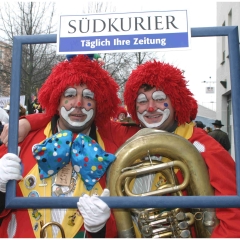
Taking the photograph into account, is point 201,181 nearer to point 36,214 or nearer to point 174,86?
point 174,86

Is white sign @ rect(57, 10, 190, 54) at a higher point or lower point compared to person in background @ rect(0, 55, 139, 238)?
higher

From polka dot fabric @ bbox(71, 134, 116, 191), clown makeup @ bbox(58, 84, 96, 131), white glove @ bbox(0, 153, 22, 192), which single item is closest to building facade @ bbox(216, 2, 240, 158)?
clown makeup @ bbox(58, 84, 96, 131)

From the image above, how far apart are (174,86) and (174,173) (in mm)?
658

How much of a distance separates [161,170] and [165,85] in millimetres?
663

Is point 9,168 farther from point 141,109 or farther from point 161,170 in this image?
point 141,109

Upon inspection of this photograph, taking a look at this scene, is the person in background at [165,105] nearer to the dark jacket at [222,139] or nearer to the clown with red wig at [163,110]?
the clown with red wig at [163,110]

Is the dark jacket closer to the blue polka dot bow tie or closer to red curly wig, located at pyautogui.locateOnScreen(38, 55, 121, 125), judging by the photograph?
red curly wig, located at pyautogui.locateOnScreen(38, 55, 121, 125)

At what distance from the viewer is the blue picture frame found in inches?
58.4

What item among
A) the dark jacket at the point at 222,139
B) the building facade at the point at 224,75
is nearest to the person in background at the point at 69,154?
the dark jacket at the point at 222,139

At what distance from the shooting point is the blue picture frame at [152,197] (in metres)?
1.48

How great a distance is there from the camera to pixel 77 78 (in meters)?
2.20

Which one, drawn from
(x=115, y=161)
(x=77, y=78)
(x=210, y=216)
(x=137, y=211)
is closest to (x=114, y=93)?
(x=77, y=78)

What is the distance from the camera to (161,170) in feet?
6.32

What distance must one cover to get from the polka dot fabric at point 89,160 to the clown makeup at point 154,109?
1.51 ft
